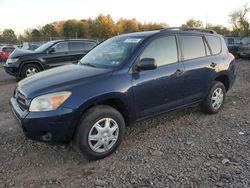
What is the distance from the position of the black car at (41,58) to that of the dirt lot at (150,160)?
532 centimetres

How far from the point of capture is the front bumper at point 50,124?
3.35 meters

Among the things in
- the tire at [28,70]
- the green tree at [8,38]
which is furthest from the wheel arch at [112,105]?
the green tree at [8,38]

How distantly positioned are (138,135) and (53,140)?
157 cm

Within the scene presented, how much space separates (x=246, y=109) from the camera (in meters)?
5.87

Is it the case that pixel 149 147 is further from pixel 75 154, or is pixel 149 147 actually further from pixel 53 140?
pixel 53 140

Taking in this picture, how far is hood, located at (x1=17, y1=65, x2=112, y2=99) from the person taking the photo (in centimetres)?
351

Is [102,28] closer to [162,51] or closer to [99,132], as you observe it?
[162,51]

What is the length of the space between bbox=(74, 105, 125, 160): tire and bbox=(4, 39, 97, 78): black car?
21.3 ft

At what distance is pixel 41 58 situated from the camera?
10.2 meters

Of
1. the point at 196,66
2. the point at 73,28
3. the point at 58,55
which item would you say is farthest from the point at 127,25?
the point at 196,66

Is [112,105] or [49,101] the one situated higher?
[49,101]

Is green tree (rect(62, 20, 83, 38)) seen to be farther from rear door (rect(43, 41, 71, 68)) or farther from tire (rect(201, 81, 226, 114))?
tire (rect(201, 81, 226, 114))

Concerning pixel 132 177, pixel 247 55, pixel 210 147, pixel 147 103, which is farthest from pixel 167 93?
pixel 247 55

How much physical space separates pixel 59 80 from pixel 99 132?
2.96 feet
